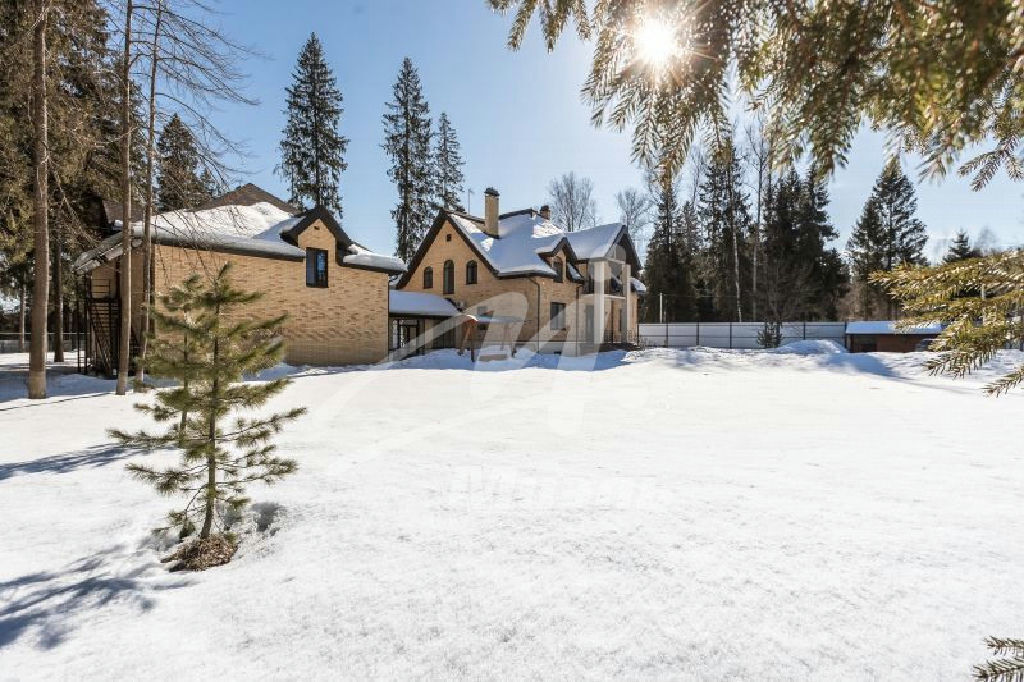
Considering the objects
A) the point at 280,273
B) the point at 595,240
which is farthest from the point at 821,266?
the point at 280,273

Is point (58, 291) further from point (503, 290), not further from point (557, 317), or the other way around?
point (557, 317)

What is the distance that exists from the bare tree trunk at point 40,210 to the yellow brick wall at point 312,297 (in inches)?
164

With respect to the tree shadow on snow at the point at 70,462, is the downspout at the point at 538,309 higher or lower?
higher

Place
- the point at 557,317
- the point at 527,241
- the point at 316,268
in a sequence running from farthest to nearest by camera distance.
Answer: the point at 527,241
the point at 557,317
the point at 316,268

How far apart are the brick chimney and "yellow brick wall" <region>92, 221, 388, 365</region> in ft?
31.6

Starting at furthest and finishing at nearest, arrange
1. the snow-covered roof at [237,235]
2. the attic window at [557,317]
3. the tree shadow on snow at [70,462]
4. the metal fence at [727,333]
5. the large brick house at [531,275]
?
1. the metal fence at [727,333]
2. the attic window at [557,317]
3. the large brick house at [531,275]
4. the snow-covered roof at [237,235]
5. the tree shadow on snow at [70,462]

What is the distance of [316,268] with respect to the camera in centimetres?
1859

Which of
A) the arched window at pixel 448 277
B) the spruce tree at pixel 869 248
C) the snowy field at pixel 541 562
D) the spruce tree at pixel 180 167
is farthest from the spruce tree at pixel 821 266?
the spruce tree at pixel 180 167

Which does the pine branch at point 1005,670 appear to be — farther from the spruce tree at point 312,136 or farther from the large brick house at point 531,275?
the spruce tree at point 312,136

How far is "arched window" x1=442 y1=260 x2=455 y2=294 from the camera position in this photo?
2736 centimetres

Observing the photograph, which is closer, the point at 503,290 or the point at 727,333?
the point at 503,290

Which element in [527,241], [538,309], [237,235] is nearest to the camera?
[237,235]

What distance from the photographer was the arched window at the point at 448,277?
27.4m

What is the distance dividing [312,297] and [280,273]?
1493 mm
